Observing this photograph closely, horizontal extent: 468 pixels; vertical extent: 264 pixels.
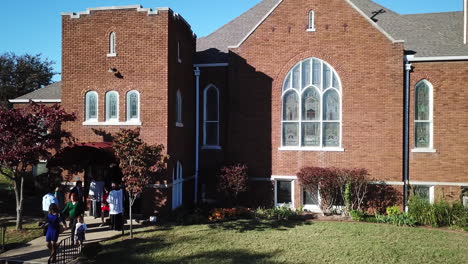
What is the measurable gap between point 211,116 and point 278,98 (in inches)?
141

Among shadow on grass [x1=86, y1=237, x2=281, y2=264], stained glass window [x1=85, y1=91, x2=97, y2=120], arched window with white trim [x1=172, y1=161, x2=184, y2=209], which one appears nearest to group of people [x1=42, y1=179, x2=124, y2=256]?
shadow on grass [x1=86, y1=237, x2=281, y2=264]

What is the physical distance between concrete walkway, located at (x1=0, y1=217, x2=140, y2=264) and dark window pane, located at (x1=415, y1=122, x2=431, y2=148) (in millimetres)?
12469

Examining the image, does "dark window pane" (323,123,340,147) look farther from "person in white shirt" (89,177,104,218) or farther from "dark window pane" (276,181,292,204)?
"person in white shirt" (89,177,104,218)

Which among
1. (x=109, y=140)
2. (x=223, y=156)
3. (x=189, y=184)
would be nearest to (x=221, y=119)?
(x=223, y=156)

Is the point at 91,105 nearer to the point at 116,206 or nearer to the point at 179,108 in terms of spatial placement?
the point at 179,108

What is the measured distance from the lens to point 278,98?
51.8 ft

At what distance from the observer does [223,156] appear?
16719 millimetres

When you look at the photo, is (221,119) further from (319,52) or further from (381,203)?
(381,203)

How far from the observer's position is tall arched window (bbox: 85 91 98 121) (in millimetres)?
13938

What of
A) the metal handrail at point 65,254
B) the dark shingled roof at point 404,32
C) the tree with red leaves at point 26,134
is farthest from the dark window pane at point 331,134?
the metal handrail at point 65,254

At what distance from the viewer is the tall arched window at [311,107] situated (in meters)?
15.4

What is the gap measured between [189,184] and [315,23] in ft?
31.2

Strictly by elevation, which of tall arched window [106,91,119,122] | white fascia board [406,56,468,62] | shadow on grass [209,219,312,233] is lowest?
shadow on grass [209,219,312,233]

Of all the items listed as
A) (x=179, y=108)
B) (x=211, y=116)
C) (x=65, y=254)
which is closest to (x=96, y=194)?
(x=65, y=254)
